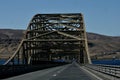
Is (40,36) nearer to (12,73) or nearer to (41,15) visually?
(41,15)

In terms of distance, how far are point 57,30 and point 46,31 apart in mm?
3607

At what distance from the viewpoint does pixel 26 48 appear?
124 metres

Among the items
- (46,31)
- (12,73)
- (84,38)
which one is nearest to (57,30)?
(46,31)

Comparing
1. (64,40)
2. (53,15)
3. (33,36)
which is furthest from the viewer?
(53,15)

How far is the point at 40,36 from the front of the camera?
12762 cm

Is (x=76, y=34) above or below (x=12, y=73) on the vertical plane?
above

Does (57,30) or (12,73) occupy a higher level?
(57,30)

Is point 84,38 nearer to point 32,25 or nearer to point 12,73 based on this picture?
point 32,25

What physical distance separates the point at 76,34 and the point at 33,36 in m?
14.6

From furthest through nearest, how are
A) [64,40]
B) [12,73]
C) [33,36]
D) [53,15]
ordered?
1. [53,15]
2. [33,36]
3. [64,40]
4. [12,73]

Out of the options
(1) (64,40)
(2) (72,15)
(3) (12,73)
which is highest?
(2) (72,15)

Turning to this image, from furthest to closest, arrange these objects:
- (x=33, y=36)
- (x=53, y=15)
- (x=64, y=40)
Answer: (x=53, y=15) → (x=33, y=36) → (x=64, y=40)

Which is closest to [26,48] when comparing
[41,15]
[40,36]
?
[40,36]

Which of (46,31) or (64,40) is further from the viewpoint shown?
(46,31)
